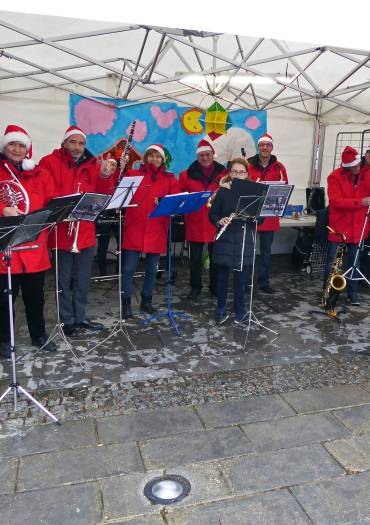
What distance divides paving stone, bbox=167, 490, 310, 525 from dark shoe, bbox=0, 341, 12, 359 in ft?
Answer: 6.66

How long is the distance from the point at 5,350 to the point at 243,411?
1933 millimetres

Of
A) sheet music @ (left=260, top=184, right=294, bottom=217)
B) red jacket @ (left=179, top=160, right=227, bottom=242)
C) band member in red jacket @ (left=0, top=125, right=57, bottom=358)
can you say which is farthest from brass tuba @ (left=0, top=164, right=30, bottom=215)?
red jacket @ (left=179, top=160, right=227, bottom=242)

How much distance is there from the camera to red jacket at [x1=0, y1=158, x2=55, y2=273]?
10.5 feet

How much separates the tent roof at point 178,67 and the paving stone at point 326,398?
10.7 ft

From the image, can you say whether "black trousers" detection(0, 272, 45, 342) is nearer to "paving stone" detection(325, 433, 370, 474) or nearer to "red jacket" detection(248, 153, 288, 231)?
"paving stone" detection(325, 433, 370, 474)

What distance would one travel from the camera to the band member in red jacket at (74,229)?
11.9 ft

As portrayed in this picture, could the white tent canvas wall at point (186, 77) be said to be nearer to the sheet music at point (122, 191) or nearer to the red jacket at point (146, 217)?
the red jacket at point (146, 217)

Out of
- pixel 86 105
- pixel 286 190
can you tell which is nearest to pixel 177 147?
pixel 86 105

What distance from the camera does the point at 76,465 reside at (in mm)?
2344

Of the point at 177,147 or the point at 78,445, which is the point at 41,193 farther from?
the point at 177,147

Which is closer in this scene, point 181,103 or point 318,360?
point 318,360

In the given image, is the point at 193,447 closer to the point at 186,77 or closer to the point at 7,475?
the point at 7,475

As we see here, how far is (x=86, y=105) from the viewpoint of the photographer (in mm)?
5785

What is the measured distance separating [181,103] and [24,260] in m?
3.86
